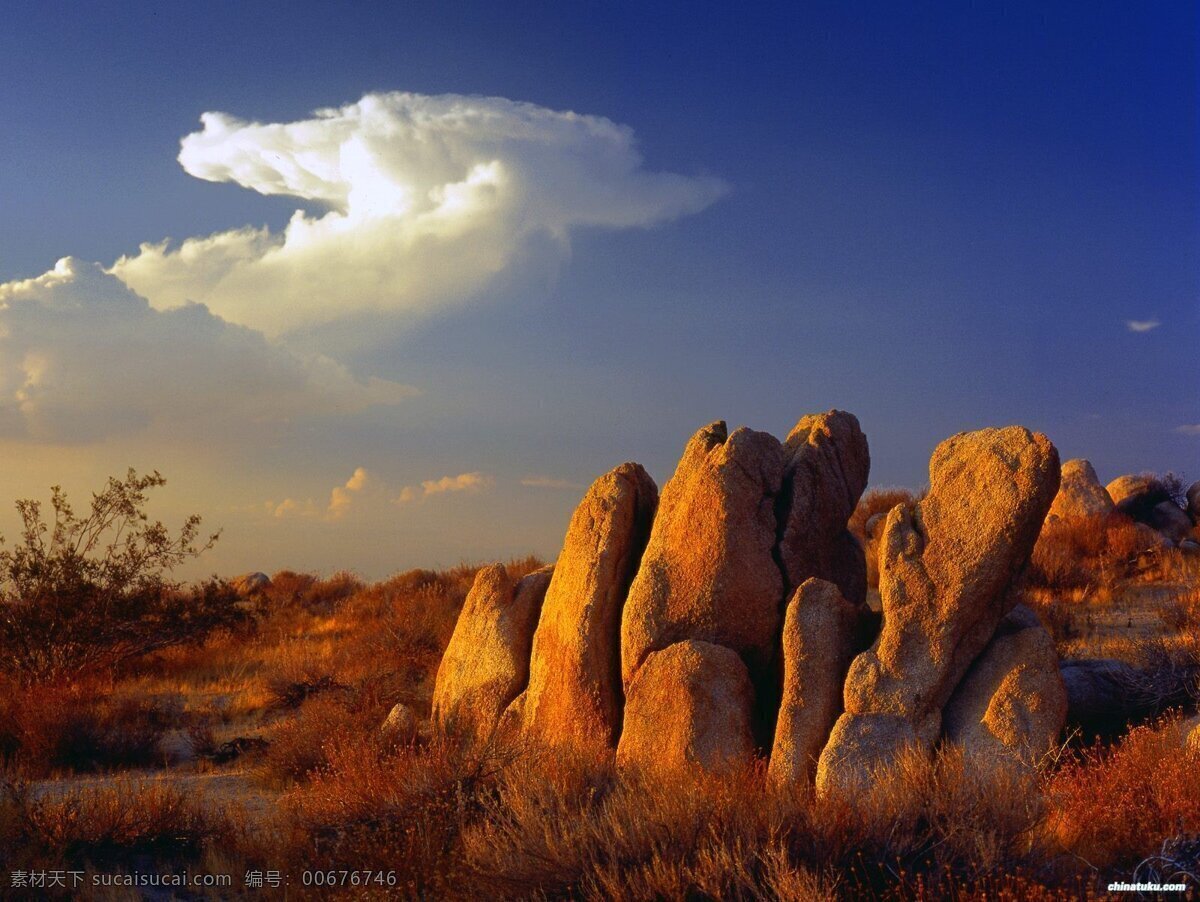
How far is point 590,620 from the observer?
10453 millimetres

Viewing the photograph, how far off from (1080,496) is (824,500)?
1515 cm

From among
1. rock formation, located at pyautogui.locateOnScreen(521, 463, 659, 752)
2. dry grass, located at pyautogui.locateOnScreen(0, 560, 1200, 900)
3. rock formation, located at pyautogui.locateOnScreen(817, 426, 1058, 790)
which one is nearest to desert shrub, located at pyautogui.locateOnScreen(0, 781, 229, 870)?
dry grass, located at pyautogui.locateOnScreen(0, 560, 1200, 900)

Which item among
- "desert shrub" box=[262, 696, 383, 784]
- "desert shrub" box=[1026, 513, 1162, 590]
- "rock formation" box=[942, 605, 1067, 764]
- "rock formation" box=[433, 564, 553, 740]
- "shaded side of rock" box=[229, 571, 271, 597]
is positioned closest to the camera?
"rock formation" box=[942, 605, 1067, 764]

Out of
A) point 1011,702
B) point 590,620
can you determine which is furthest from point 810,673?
point 590,620

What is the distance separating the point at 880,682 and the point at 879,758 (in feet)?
2.21

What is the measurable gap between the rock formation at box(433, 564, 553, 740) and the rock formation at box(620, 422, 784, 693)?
76.6 inches

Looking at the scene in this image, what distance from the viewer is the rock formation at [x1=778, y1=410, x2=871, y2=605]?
10.3 m

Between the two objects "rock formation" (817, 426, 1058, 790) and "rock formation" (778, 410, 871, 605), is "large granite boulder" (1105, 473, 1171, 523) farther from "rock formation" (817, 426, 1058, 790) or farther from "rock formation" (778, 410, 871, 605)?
"rock formation" (817, 426, 1058, 790)

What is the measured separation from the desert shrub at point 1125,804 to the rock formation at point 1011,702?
1.20 ft

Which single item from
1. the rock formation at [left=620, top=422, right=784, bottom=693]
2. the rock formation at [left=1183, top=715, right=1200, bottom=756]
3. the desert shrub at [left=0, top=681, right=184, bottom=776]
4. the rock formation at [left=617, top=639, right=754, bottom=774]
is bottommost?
the desert shrub at [left=0, top=681, right=184, bottom=776]

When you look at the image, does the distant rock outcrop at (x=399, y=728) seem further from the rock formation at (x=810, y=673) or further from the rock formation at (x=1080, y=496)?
the rock formation at (x=1080, y=496)

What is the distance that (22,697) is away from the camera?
15500 mm

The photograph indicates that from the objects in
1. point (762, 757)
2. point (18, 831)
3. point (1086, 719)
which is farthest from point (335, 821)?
point (1086, 719)

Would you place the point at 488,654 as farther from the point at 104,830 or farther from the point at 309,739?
the point at 104,830
